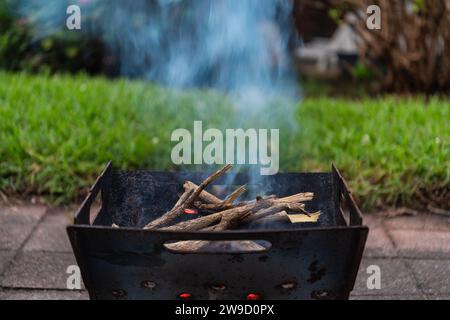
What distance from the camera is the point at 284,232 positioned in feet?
5.63

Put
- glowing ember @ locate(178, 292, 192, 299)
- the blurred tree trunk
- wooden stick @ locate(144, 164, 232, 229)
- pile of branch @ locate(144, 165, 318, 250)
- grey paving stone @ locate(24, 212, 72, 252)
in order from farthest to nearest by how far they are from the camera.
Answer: the blurred tree trunk, grey paving stone @ locate(24, 212, 72, 252), wooden stick @ locate(144, 164, 232, 229), pile of branch @ locate(144, 165, 318, 250), glowing ember @ locate(178, 292, 192, 299)

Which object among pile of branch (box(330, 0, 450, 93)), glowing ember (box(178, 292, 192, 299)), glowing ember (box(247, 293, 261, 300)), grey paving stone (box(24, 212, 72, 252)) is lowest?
grey paving stone (box(24, 212, 72, 252))

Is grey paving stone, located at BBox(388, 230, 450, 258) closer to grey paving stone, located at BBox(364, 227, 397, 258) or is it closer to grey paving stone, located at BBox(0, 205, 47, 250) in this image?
grey paving stone, located at BBox(364, 227, 397, 258)

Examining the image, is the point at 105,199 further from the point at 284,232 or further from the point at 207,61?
the point at 207,61

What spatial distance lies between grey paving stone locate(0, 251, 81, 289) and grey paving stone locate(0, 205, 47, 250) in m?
0.14

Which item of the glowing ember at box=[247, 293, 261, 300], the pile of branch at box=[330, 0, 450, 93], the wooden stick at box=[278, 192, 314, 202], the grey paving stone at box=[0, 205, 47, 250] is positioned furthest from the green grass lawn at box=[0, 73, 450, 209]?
the glowing ember at box=[247, 293, 261, 300]

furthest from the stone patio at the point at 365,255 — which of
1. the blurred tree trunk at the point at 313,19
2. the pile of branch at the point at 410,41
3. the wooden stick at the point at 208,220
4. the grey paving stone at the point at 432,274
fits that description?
the blurred tree trunk at the point at 313,19

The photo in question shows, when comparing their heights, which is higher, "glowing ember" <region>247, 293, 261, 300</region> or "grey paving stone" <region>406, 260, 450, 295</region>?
"glowing ember" <region>247, 293, 261, 300</region>

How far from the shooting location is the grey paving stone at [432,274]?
265 centimetres

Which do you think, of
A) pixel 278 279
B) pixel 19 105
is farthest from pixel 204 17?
pixel 278 279

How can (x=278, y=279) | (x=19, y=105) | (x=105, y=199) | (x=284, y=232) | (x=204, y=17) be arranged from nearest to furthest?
(x=284, y=232)
(x=278, y=279)
(x=105, y=199)
(x=19, y=105)
(x=204, y=17)

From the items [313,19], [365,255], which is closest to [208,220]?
[365,255]

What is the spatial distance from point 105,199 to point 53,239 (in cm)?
94

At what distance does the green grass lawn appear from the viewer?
11.1 ft
